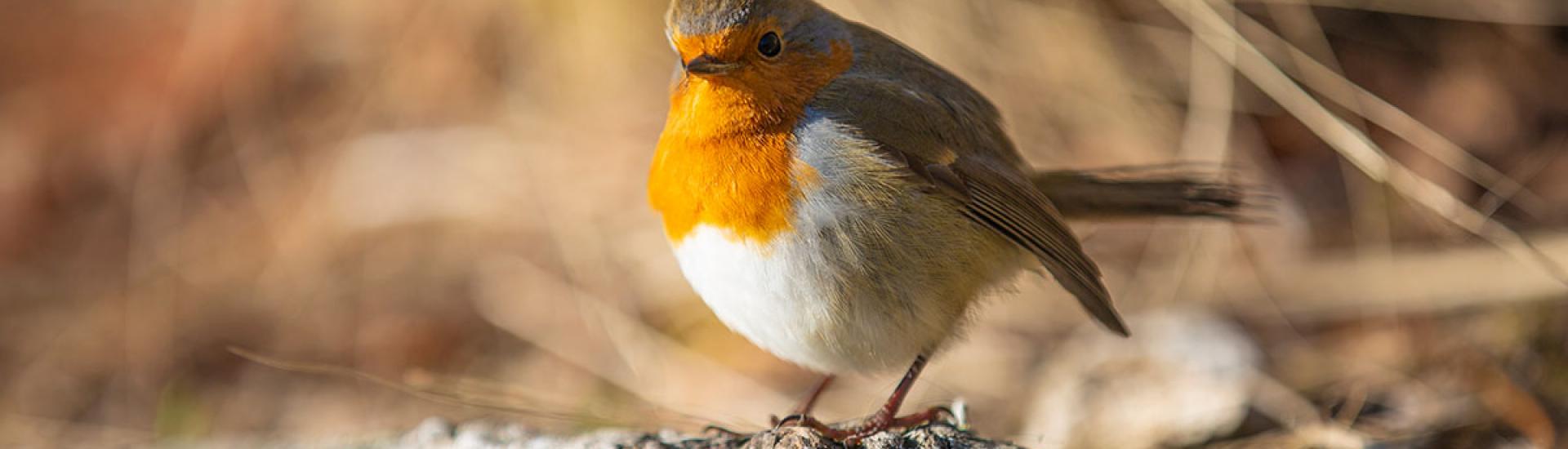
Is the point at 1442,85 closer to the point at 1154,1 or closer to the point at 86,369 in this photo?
the point at 1154,1

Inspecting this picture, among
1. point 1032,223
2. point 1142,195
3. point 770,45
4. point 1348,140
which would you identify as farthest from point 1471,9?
point 770,45

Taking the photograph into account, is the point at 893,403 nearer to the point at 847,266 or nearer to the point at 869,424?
the point at 869,424

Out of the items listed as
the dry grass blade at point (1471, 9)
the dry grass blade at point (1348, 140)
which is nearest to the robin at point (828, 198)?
the dry grass blade at point (1348, 140)

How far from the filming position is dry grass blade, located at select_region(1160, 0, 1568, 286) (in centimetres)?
355

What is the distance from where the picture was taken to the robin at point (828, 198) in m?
2.67

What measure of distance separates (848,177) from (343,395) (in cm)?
294

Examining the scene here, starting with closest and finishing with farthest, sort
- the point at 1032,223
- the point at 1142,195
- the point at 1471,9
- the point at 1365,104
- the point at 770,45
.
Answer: the point at 770,45, the point at 1032,223, the point at 1142,195, the point at 1365,104, the point at 1471,9

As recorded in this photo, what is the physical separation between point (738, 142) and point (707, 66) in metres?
0.16

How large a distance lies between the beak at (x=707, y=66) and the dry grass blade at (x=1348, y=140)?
1.86 m

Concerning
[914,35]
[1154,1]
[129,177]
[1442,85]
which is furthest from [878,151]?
[129,177]

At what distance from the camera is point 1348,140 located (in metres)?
3.86

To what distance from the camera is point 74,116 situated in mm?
6172

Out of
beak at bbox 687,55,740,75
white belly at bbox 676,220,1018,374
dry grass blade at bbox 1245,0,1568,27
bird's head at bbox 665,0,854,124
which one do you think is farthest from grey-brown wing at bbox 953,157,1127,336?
dry grass blade at bbox 1245,0,1568,27

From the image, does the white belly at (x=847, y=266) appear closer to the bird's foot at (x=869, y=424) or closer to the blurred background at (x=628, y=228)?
the bird's foot at (x=869, y=424)
